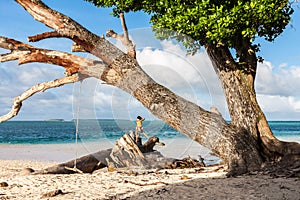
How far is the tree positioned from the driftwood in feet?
5.72

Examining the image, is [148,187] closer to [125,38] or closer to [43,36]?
[125,38]

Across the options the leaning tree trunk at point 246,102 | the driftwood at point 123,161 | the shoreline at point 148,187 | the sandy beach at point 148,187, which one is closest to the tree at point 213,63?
the leaning tree trunk at point 246,102

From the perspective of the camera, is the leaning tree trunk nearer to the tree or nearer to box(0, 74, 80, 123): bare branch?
the tree

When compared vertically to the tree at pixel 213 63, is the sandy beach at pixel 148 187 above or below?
below

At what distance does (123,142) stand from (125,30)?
3198 mm

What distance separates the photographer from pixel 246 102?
954 centimetres

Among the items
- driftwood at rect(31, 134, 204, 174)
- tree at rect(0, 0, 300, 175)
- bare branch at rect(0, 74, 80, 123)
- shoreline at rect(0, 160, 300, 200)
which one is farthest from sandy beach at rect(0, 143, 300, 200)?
bare branch at rect(0, 74, 80, 123)

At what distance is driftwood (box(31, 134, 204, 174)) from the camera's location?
1048 cm

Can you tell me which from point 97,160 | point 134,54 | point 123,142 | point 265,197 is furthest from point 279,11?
point 97,160

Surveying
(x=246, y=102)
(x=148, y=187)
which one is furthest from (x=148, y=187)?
(x=246, y=102)

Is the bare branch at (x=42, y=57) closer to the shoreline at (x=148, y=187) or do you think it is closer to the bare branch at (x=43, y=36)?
the bare branch at (x=43, y=36)

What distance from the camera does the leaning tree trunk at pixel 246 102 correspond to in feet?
29.7

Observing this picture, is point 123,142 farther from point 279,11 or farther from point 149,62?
point 279,11

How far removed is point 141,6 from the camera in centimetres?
976
